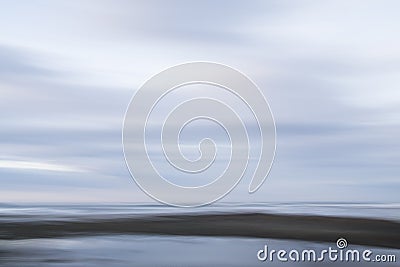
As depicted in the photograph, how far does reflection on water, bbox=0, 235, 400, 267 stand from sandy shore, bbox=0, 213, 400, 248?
471 millimetres

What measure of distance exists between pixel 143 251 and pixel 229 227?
7.51 ft

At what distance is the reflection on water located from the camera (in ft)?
35.4

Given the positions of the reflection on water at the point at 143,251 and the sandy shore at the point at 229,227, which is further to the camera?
the sandy shore at the point at 229,227

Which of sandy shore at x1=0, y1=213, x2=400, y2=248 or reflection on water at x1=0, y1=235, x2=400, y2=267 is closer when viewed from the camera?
reflection on water at x1=0, y1=235, x2=400, y2=267

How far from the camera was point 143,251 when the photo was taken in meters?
11.5

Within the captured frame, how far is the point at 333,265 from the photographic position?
10.6 m

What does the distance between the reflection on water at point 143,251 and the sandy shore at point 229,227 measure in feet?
1.54

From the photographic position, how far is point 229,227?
521 inches

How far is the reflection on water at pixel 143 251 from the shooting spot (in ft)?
35.4

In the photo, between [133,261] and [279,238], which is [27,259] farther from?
[279,238]

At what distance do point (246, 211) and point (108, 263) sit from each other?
3720mm

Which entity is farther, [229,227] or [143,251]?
[229,227]

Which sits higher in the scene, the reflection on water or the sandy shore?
the sandy shore

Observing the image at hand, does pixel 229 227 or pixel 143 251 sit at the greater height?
Result: pixel 229 227
